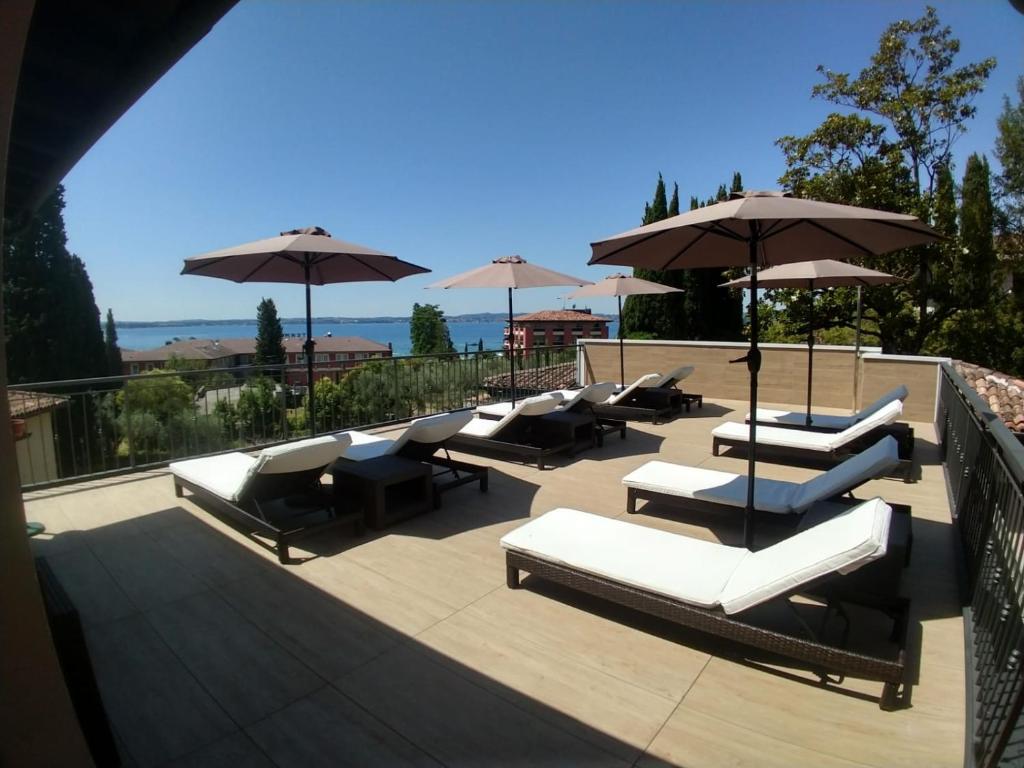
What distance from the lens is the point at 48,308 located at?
2136 cm

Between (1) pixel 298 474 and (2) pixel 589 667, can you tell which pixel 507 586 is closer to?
(2) pixel 589 667

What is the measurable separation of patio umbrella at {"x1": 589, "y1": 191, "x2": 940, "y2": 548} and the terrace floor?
46.7 inches

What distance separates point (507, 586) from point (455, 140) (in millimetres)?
16496

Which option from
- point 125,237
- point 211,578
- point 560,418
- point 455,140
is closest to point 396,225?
point 125,237

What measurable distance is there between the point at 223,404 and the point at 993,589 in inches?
291

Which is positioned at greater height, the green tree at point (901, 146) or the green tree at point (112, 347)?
the green tree at point (901, 146)

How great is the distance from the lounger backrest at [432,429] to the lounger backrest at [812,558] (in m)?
2.56

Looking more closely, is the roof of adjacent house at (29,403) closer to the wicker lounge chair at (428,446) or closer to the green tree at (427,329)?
the wicker lounge chair at (428,446)

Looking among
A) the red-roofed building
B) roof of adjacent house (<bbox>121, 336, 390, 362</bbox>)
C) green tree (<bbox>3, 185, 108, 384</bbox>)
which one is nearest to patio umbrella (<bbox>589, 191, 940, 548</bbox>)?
green tree (<bbox>3, 185, 108, 384</bbox>)

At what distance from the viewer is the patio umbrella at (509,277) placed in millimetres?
6160

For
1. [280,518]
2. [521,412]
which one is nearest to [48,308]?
[280,518]

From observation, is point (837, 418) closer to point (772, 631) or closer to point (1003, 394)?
point (1003, 394)

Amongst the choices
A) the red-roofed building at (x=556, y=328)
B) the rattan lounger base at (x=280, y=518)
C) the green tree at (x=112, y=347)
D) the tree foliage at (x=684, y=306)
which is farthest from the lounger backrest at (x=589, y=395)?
the red-roofed building at (x=556, y=328)

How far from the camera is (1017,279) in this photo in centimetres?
1664
